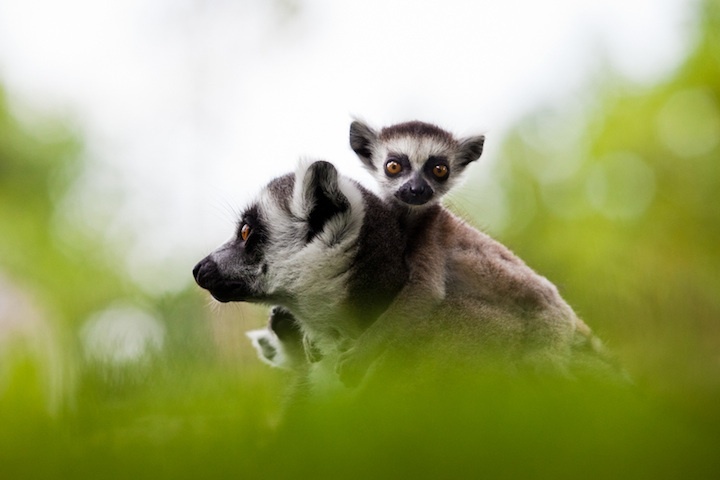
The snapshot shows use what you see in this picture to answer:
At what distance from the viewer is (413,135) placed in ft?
13.5

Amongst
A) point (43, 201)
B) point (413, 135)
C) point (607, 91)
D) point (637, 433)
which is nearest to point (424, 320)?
point (413, 135)

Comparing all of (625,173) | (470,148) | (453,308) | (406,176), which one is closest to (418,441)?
(453,308)

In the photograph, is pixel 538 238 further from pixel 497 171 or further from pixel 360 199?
pixel 360 199

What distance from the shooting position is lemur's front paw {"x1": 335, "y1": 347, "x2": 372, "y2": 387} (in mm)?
2686

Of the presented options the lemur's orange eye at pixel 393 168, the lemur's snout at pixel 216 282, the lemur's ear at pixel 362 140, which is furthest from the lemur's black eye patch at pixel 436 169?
Answer: the lemur's snout at pixel 216 282

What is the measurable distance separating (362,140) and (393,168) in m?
0.45

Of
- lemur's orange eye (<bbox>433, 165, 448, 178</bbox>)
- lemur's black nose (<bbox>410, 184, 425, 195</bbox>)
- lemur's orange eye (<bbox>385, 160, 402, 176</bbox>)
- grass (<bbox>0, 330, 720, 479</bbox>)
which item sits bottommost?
grass (<bbox>0, 330, 720, 479</bbox>)

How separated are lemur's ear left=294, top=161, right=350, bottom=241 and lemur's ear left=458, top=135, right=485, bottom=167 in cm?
145

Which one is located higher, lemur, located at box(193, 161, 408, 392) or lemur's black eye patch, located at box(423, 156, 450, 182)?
lemur's black eye patch, located at box(423, 156, 450, 182)

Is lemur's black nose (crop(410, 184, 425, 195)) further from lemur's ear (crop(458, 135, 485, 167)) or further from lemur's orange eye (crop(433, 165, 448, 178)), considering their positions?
lemur's ear (crop(458, 135, 485, 167))

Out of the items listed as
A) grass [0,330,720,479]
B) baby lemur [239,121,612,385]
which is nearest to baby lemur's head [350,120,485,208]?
baby lemur [239,121,612,385]

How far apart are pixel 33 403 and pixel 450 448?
585mm

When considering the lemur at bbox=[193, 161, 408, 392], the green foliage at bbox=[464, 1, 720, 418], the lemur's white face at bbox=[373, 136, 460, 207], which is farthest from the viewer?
the green foliage at bbox=[464, 1, 720, 418]

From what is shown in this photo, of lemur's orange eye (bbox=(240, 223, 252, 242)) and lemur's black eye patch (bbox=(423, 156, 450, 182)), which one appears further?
lemur's black eye patch (bbox=(423, 156, 450, 182))
